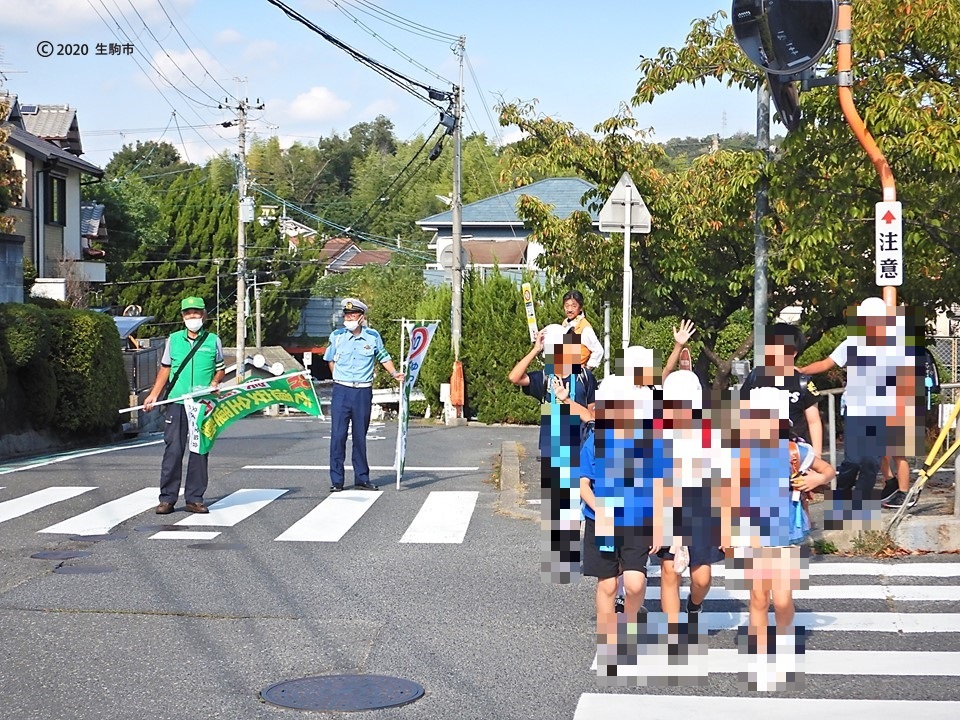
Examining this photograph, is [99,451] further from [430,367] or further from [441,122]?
[441,122]

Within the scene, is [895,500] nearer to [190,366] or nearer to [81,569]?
[190,366]

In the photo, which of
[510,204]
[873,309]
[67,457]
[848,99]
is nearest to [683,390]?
[873,309]

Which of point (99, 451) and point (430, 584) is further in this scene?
point (99, 451)

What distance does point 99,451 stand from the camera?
1864 cm

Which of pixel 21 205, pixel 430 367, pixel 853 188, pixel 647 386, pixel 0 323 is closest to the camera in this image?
pixel 647 386

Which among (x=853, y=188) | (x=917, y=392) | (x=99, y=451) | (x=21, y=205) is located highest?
(x=21, y=205)

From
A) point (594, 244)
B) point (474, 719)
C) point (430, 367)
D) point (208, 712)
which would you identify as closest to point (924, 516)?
point (474, 719)

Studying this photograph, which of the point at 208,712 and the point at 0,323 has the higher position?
the point at 0,323

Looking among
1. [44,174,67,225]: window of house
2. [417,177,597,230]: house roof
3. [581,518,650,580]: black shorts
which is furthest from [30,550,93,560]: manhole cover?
[417,177,597,230]: house roof

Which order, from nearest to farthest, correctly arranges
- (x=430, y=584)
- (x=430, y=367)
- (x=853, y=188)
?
(x=430, y=584), (x=853, y=188), (x=430, y=367)

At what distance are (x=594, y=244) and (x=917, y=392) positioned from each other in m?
10.2

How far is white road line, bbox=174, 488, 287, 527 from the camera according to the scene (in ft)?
36.5

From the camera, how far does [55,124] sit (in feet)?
142

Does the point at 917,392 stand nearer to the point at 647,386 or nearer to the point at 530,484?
the point at 647,386
